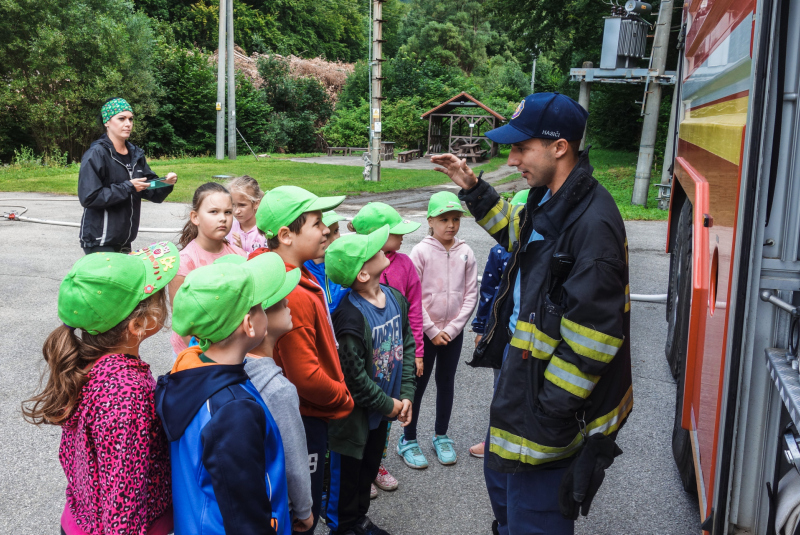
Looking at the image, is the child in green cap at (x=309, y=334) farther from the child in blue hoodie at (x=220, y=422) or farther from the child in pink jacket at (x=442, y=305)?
the child in pink jacket at (x=442, y=305)

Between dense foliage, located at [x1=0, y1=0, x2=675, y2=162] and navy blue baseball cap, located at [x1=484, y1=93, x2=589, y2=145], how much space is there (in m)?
25.4

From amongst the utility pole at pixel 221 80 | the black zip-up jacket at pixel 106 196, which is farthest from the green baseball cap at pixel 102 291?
the utility pole at pixel 221 80

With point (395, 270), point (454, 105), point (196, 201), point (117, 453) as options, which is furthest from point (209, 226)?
point (454, 105)

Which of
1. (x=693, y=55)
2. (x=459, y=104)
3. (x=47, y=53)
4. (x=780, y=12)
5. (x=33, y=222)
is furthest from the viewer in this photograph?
(x=459, y=104)

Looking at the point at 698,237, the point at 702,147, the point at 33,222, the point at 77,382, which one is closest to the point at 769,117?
the point at 698,237

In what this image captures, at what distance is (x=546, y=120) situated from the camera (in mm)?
2438

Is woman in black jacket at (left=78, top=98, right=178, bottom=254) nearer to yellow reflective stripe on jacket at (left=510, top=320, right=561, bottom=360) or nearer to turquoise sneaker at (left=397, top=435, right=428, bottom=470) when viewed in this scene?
turquoise sneaker at (left=397, top=435, right=428, bottom=470)

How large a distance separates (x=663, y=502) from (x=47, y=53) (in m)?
30.2

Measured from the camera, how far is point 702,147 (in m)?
3.90

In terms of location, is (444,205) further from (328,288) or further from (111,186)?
(111,186)

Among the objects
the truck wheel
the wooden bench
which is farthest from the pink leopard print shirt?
the wooden bench

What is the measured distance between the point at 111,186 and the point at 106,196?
12cm

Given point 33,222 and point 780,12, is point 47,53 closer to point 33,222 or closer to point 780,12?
point 33,222

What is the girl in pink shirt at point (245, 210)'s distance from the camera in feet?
15.5
